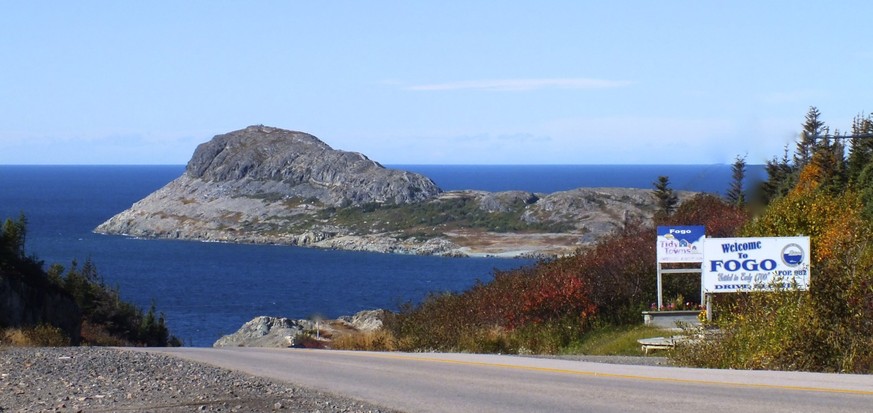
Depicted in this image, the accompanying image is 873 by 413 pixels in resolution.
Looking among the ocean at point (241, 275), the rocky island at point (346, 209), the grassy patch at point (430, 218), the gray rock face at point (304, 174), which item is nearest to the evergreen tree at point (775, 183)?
the ocean at point (241, 275)

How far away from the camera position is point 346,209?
169125mm

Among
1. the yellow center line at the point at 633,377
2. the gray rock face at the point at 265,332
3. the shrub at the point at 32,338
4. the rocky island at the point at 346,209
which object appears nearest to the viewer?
the yellow center line at the point at 633,377

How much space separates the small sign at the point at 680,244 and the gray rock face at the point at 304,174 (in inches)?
5686

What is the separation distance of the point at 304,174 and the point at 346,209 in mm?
20201

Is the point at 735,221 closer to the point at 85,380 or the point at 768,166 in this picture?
the point at 85,380

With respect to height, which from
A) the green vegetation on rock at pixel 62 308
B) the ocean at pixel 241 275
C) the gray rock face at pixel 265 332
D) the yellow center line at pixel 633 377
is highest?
the yellow center line at pixel 633 377

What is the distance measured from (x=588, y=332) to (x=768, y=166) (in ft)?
138

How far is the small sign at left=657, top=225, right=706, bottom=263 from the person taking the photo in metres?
25.5

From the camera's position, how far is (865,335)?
16.2 metres

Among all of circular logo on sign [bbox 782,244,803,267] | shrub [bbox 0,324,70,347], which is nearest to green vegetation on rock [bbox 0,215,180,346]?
shrub [bbox 0,324,70,347]

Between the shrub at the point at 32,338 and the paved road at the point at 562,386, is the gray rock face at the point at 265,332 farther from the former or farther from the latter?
the paved road at the point at 562,386

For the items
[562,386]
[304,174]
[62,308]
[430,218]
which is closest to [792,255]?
[562,386]

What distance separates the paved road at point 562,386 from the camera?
11.2 meters

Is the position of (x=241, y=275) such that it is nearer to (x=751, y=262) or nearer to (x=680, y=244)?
(x=680, y=244)
